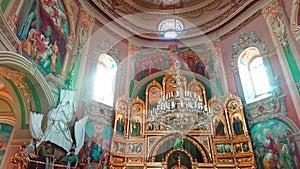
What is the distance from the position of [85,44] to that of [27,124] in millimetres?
4765

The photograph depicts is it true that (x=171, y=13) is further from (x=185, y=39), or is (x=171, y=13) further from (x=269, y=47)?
(x=269, y=47)

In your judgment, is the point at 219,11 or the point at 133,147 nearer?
the point at 133,147

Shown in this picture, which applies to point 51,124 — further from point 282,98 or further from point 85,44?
point 282,98

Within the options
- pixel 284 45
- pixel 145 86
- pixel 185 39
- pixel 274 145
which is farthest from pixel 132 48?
pixel 274 145

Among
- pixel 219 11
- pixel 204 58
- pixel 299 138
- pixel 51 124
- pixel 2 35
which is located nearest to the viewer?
pixel 2 35

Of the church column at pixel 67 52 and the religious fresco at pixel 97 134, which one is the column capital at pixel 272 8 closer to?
the religious fresco at pixel 97 134

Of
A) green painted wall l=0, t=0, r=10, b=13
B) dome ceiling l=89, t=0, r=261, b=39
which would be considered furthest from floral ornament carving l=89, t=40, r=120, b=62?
green painted wall l=0, t=0, r=10, b=13

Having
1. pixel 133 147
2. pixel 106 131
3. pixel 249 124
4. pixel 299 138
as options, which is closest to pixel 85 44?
pixel 106 131

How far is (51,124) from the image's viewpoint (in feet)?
23.1

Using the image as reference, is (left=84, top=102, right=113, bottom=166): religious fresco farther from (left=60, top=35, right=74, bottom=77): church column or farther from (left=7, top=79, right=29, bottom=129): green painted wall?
(left=7, top=79, right=29, bottom=129): green painted wall

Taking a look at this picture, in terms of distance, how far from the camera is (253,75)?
36.3 ft

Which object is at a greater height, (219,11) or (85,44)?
(219,11)

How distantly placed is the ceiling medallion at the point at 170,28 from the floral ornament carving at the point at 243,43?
3.94 metres

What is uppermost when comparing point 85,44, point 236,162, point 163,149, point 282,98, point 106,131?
point 85,44
